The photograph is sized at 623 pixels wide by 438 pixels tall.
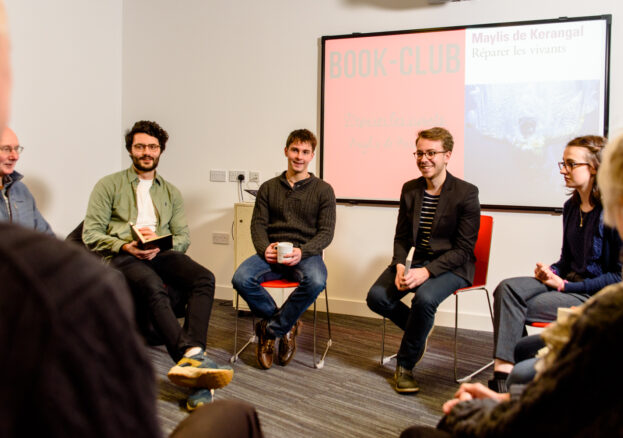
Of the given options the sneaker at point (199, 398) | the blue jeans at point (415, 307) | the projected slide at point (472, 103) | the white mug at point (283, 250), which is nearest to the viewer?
the sneaker at point (199, 398)

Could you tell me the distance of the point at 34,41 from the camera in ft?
12.4

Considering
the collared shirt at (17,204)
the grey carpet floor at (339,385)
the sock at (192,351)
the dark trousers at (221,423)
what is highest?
the collared shirt at (17,204)

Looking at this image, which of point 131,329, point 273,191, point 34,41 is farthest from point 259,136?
point 131,329

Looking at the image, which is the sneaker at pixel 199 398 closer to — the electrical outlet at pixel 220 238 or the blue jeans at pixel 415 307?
the blue jeans at pixel 415 307

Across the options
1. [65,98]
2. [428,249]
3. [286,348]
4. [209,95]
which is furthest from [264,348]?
[65,98]

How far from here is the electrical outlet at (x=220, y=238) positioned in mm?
4449

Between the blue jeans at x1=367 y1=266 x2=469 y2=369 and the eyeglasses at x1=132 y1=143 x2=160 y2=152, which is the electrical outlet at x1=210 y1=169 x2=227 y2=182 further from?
the blue jeans at x1=367 y1=266 x2=469 y2=369

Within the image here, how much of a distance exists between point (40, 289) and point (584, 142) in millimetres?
2600

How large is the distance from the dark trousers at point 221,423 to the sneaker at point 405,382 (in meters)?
1.78

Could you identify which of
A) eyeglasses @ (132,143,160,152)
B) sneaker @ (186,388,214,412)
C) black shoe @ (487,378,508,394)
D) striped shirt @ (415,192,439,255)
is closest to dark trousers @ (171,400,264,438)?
sneaker @ (186,388,214,412)

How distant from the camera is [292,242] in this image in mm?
3229

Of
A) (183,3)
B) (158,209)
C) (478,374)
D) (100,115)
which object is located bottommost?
(478,374)

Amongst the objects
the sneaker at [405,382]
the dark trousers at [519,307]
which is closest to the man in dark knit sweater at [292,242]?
the sneaker at [405,382]

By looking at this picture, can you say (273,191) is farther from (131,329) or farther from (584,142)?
(131,329)
